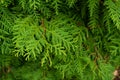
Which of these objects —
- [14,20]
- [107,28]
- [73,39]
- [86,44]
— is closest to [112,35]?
[107,28]

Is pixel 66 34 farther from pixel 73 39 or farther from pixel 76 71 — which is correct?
pixel 76 71

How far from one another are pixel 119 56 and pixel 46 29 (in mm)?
744

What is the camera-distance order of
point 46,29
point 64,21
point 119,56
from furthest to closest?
point 119,56 → point 64,21 → point 46,29

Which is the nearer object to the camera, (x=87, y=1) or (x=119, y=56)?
(x=87, y=1)

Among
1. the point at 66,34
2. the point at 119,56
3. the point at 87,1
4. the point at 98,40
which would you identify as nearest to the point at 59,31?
the point at 66,34

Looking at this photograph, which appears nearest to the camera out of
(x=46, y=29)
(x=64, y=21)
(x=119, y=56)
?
(x=46, y=29)

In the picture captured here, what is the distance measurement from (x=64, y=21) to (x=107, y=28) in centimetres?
39

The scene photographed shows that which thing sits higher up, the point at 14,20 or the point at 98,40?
the point at 14,20

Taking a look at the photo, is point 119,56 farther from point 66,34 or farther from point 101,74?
point 66,34

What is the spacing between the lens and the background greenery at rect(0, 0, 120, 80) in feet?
6.26

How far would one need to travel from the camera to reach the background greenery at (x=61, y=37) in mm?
1908

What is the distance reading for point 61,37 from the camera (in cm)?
192

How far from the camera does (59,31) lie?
6.44 feet

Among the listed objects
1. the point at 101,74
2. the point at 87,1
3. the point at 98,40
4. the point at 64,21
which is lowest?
the point at 101,74
